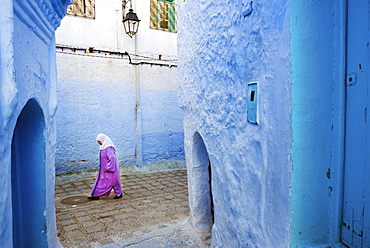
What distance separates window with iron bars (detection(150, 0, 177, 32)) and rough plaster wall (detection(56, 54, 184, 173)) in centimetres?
137

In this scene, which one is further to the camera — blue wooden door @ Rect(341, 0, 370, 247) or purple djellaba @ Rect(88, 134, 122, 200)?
purple djellaba @ Rect(88, 134, 122, 200)

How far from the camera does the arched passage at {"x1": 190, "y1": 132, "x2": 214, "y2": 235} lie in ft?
14.6

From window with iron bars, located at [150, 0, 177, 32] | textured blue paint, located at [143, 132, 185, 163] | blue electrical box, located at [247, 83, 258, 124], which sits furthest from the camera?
textured blue paint, located at [143, 132, 185, 163]

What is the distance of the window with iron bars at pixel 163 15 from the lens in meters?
9.38

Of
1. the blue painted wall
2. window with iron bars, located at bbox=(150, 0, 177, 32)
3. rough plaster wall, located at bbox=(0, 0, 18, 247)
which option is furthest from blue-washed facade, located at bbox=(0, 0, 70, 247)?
window with iron bars, located at bbox=(150, 0, 177, 32)

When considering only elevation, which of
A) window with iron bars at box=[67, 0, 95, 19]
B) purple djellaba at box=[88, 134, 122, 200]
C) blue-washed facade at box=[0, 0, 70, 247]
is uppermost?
window with iron bars at box=[67, 0, 95, 19]

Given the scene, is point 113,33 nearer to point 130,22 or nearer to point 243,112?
point 130,22

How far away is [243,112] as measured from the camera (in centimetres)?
263

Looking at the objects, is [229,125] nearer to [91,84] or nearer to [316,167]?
[316,167]

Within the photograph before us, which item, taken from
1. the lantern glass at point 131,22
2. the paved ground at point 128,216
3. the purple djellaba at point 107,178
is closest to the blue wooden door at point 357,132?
the paved ground at point 128,216

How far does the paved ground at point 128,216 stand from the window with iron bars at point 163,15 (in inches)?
198

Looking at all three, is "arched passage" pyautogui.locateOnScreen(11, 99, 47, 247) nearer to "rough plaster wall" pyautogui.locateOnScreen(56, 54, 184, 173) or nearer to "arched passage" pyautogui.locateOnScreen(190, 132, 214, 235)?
"arched passage" pyautogui.locateOnScreen(190, 132, 214, 235)

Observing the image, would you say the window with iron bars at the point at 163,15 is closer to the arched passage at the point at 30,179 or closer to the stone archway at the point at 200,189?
the stone archway at the point at 200,189

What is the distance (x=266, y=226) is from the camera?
2.29m
